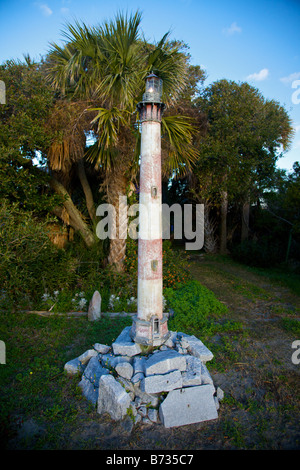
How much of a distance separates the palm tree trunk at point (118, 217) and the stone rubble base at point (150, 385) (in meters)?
3.90

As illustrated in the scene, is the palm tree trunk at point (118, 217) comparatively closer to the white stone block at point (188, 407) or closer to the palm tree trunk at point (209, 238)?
the white stone block at point (188, 407)

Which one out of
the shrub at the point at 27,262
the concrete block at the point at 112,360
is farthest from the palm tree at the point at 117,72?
the concrete block at the point at 112,360

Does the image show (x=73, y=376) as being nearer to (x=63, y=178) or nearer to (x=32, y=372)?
(x=32, y=372)

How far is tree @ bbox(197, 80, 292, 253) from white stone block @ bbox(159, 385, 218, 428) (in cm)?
951

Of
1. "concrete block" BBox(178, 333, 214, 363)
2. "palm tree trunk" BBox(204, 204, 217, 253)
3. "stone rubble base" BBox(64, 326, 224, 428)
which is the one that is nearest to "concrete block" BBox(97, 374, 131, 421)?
"stone rubble base" BBox(64, 326, 224, 428)

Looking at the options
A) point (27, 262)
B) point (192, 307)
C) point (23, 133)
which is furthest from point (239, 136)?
point (27, 262)

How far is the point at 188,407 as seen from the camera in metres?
3.43

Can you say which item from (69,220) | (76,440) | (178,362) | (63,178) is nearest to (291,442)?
(178,362)

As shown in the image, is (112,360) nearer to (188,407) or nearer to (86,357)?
(86,357)

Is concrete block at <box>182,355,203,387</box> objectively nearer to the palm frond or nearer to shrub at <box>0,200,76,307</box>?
shrub at <box>0,200,76,307</box>

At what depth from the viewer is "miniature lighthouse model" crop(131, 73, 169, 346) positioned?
13.7 feet

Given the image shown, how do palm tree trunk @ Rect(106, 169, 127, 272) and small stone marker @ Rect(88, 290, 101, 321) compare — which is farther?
palm tree trunk @ Rect(106, 169, 127, 272)

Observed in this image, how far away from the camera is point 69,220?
29.7 feet

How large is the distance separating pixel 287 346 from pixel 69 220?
6.71m
